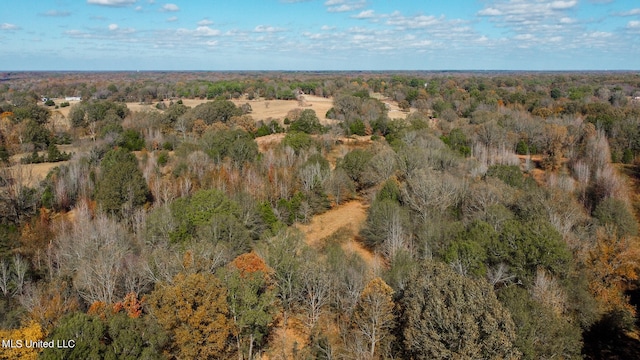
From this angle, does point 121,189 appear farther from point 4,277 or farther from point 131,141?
point 131,141

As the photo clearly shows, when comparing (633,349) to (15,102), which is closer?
(633,349)

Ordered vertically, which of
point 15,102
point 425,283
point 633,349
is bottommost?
point 633,349

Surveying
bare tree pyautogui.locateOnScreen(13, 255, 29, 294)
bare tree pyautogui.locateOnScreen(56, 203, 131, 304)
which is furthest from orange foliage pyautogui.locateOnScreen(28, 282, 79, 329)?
bare tree pyautogui.locateOnScreen(13, 255, 29, 294)

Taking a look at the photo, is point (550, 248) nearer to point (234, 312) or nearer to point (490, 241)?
point (490, 241)

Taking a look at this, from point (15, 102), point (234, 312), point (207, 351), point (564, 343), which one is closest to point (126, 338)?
point (207, 351)

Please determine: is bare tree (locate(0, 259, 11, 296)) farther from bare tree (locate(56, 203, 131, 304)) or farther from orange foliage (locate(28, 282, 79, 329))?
bare tree (locate(56, 203, 131, 304))
